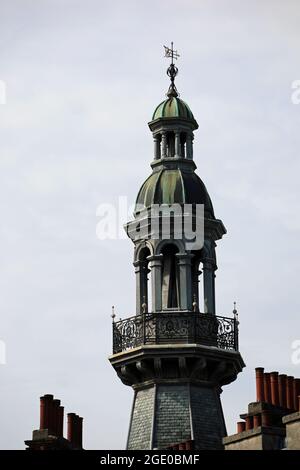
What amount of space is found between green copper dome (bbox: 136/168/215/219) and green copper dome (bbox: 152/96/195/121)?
2.28 m

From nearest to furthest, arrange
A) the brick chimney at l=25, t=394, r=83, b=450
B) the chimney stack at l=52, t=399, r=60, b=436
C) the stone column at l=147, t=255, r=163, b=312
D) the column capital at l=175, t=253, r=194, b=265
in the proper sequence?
the brick chimney at l=25, t=394, r=83, b=450, the chimney stack at l=52, t=399, r=60, b=436, the stone column at l=147, t=255, r=163, b=312, the column capital at l=175, t=253, r=194, b=265

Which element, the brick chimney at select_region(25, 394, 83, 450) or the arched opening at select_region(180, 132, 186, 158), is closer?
the brick chimney at select_region(25, 394, 83, 450)

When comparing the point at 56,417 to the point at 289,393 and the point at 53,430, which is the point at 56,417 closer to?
the point at 53,430

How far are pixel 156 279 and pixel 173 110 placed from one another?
757 cm

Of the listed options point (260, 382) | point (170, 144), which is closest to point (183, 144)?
point (170, 144)

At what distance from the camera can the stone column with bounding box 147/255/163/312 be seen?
3944 inches

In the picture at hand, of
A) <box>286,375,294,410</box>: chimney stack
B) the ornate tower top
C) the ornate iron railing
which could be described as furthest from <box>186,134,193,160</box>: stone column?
<box>286,375,294,410</box>: chimney stack

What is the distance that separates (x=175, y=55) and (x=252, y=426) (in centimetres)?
2357

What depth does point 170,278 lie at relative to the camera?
10150cm

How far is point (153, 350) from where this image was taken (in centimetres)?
9875

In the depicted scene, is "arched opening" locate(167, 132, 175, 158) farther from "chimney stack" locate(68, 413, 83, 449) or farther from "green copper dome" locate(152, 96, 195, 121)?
"chimney stack" locate(68, 413, 83, 449)
